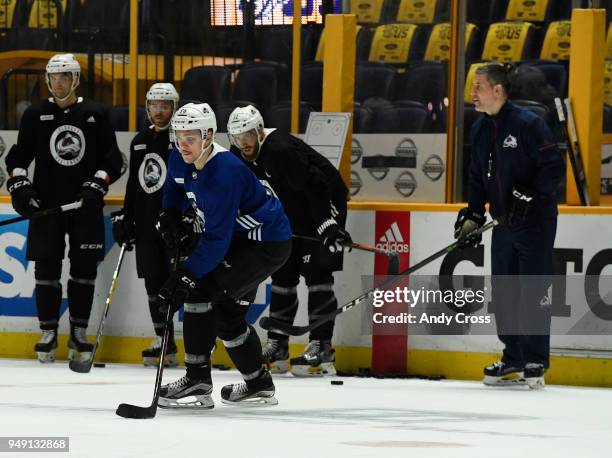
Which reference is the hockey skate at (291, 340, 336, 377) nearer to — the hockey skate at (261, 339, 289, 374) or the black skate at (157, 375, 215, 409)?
the hockey skate at (261, 339, 289, 374)

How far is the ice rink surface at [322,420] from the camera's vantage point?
4.46 metres

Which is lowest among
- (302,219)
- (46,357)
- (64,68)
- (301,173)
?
(46,357)

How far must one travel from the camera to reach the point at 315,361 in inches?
278

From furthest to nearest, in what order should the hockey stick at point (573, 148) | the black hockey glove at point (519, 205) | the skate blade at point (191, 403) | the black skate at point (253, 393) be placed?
the hockey stick at point (573, 148)
the black hockey glove at point (519, 205)
the black skate at point (253, 393)
the skate blade at point (191, 403)

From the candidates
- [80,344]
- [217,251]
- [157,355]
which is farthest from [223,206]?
[80,344]

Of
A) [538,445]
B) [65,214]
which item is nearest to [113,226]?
[65,214]

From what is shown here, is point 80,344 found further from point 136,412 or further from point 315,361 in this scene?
point 136,412

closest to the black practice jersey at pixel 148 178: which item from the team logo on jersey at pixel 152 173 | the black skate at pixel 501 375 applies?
the team logo on jersey at pixel 152 173

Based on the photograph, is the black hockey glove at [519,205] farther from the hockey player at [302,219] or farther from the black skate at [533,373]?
the hockey player at [302,219]

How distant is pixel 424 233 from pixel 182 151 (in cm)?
210

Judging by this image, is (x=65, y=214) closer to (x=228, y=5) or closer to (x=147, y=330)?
(x=147, y=330)

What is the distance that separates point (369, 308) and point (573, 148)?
1.25 metres

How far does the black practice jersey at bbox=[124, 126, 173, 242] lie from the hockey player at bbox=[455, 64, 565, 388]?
1.53 metres

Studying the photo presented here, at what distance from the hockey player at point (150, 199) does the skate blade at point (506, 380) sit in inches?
64.0
